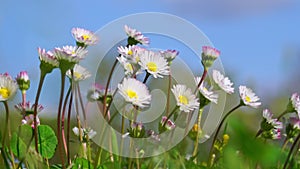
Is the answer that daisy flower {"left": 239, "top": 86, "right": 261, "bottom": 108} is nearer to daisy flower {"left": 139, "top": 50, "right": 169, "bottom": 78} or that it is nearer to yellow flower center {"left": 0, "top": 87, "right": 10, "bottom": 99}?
daisy flower {"left": 139, "top": 50, "right": 169, "bottom": 78}

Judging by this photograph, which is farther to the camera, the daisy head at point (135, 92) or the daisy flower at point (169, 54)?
the daisy flower at point (169, 54)

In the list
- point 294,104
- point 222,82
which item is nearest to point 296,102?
point 294,104

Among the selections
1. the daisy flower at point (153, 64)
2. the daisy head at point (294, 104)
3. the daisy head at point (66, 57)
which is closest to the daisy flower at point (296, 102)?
the daisy head at point (294, 104)

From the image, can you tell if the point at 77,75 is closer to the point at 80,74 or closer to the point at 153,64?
the point at 80,74

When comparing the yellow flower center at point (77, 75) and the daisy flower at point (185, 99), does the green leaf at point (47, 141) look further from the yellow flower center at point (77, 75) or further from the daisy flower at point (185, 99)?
the daisy flower at point (185, 99)

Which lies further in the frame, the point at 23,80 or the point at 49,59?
the point at 23,80

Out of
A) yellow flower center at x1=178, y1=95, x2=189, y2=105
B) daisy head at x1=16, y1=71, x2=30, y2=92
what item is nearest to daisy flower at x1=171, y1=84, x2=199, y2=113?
yellow flower center at x1=178, y1=95, x2=189, y2=105
